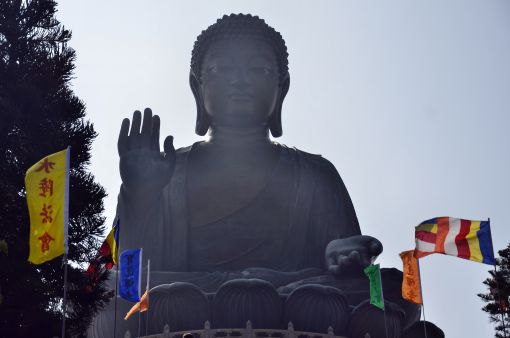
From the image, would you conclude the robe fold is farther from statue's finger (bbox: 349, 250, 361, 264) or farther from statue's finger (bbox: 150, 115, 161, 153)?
statue's finger (bbox: 349, 250, 361, 264)

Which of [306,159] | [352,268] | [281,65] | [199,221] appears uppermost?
[281,65]

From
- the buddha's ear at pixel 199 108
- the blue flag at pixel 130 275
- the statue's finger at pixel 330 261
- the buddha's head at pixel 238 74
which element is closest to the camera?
the blue flag at pixel 130 275

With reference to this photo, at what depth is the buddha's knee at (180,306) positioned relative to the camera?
12.4 metres

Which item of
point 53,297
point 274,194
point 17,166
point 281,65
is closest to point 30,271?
point 53,297

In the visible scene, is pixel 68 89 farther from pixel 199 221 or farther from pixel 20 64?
pixel 199 221

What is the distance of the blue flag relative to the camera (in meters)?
11.2

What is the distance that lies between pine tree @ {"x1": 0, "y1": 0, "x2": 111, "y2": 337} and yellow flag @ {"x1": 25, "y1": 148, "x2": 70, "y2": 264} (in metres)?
0.42

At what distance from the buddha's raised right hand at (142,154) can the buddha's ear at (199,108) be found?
8.12 ft

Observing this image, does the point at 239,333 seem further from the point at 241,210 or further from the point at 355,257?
the point at 241,210

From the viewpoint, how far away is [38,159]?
877 cm

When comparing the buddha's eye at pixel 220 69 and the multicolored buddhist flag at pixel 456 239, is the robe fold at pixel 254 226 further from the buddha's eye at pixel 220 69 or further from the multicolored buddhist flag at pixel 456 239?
the multicolored buddhist flag at pixel 456 239

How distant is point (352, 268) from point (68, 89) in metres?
5.50

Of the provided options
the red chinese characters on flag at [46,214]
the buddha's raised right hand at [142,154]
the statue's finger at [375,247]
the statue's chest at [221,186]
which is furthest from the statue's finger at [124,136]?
the red chinese characters on flag at [46,214]

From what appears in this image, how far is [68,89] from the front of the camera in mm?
9266
